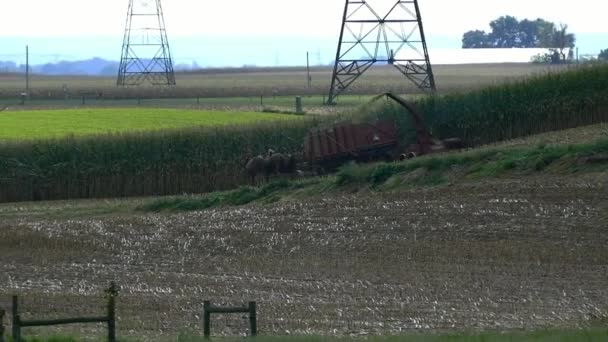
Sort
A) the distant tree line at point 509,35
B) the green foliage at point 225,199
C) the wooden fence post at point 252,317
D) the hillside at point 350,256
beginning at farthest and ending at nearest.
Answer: the distant tree line at point 509,35, the green foliage at point 225,199, the hillside at point 350,256, the wooden fence post at point 252,317

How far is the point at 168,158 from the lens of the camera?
126 ft

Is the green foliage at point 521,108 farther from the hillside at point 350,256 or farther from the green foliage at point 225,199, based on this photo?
the green foliage at point 225,199

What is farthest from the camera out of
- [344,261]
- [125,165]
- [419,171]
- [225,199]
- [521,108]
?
[521,108]

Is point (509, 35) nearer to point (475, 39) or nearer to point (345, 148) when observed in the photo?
point (475, 39)

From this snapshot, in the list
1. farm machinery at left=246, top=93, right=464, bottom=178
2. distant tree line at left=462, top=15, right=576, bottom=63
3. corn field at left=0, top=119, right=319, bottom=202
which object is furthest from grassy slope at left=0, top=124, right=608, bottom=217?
distant tree line at left=462, top=15, right=576, bottom=63

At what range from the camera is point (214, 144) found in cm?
3891

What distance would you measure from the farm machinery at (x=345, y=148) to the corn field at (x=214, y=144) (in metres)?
1.16

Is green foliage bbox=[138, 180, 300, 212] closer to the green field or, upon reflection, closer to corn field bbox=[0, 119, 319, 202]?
corn field bbox=[0, 119, 319, 202]

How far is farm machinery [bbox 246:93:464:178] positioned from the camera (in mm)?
35781

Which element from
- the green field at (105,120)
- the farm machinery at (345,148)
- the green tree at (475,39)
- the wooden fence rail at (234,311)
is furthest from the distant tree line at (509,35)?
the wooden fence rail at (234,311)

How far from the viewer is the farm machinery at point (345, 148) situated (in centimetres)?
3578

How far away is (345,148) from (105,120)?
1772cm

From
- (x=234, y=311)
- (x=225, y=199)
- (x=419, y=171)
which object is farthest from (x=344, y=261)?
(x=225, y=199)

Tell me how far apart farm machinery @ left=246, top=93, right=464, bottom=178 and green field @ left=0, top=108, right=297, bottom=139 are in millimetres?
→ 7603
